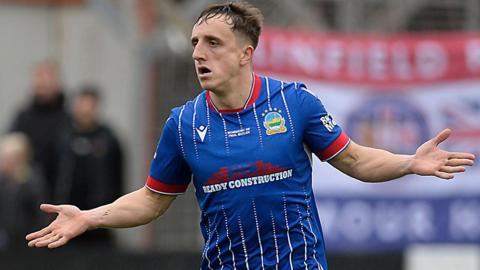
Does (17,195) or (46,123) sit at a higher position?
(46,123)

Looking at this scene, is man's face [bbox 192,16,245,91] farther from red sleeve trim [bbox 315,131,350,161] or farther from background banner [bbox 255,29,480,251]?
background banner [bbox 255,29,480,251]

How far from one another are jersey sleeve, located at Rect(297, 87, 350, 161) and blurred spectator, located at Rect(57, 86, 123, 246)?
5050mm

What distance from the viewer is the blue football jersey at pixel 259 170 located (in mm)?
6719

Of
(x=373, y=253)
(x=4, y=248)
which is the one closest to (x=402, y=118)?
(x=373, y=253)

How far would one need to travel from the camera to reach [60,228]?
6.86 meters

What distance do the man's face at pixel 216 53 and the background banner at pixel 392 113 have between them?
14.9 ft

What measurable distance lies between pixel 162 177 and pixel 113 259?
14.4ft

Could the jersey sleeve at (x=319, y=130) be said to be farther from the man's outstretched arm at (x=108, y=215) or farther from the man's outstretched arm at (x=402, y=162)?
the man's outstretched arm at (x=108, y=215)

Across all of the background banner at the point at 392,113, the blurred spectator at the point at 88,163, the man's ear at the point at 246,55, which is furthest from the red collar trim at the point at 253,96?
the blurred spectator at the point at 88,163

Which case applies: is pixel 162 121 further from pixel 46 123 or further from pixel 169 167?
pixel 169 167

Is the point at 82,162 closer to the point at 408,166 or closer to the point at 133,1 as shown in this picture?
the point at 133,1

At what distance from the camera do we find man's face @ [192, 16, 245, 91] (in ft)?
22.0

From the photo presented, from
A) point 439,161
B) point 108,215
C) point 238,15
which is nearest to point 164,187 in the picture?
point 108,215

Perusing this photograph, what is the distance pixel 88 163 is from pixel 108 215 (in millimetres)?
4799
